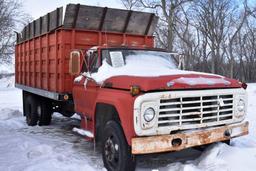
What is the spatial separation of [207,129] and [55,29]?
4.69 meters

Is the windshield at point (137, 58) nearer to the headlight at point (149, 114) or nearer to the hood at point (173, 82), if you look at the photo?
the hood at point (173, 82)

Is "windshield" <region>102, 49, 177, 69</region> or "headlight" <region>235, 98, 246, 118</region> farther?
"windshield" <region>102, 49, 177, 69</region>

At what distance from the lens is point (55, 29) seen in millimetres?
8570

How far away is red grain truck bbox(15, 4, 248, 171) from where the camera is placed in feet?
16.6

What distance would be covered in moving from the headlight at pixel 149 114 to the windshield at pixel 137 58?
1.76 m

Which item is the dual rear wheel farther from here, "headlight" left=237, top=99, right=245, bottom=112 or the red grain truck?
"headlight" left=237, top=99, right=245, bottom=112

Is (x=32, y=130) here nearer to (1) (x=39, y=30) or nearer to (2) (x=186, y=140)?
(1) (x=39, y=30)

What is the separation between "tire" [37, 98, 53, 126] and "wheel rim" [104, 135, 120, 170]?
514cm

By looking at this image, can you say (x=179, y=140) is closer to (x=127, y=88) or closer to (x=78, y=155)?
(x=127, y=88)

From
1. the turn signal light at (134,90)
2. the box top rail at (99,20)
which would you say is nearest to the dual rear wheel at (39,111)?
the box top rail at (99,20)

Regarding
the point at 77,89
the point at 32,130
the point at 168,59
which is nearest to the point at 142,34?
the point at 168,59

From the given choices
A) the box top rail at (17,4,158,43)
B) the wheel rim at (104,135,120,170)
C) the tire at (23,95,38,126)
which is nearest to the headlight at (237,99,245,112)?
the wheel rim at (104,135,120,170)

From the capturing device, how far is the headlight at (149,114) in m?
4.97

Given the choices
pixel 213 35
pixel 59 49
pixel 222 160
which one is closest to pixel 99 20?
pixel 59 49
